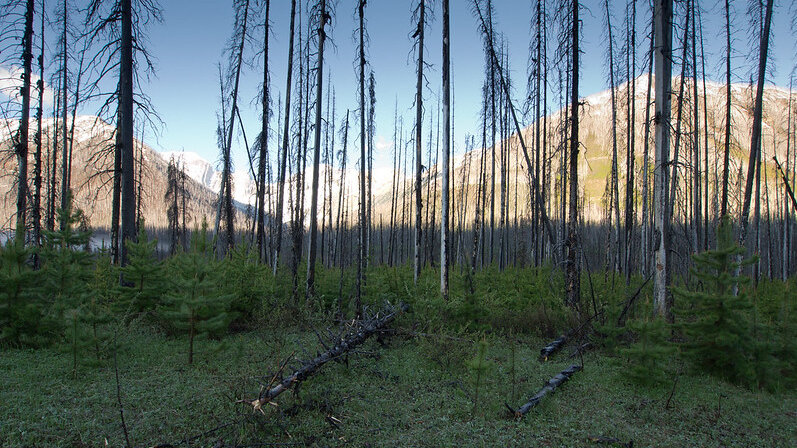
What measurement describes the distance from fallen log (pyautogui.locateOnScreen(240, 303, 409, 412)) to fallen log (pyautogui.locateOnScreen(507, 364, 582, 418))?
2455 mm

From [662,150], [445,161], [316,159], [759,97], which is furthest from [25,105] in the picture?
[759,97]

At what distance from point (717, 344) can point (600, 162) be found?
119 meters

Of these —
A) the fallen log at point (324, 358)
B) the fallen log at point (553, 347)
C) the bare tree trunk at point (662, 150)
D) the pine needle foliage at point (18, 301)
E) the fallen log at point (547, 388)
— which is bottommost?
the fallen log at point (553, 347)

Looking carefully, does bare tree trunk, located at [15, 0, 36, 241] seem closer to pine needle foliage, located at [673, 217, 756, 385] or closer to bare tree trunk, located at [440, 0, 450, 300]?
bare tree trunk, located at [440, 0, 450, 300]

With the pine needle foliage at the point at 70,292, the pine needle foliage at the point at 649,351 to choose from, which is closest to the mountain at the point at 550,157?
the pine needle foliage at the point at 70,292

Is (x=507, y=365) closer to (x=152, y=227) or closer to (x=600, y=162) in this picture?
(x=152, y=227)

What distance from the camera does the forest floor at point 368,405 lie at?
3.55m

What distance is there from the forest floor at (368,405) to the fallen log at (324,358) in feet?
0.45

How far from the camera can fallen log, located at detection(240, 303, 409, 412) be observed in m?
3.79

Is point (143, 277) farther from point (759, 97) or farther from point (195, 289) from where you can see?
point (759, 97)

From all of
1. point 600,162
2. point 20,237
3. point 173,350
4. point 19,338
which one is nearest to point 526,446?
point 173,350

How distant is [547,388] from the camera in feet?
15.8

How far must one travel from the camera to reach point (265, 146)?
13875 millimetres

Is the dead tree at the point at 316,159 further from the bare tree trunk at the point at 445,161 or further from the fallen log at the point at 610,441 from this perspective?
the fallen log at the point at 610,441
